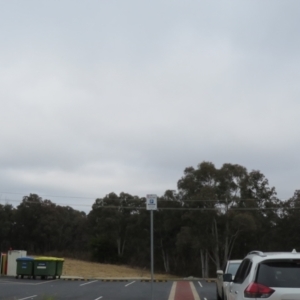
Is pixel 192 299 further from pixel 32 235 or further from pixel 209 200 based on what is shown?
pixel 32 235

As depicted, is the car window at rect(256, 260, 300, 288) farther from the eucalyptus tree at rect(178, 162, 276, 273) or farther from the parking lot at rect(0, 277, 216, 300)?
the eucalyptus tree at rect(178, 162, 276, 273)

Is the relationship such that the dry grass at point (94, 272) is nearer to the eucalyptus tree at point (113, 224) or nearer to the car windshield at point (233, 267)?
the eucalyptus tree at point (113, 224)

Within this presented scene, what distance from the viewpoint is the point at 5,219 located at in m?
73.1

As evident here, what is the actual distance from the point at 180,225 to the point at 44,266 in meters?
23.0

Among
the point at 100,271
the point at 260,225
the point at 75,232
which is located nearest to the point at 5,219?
the point at 75,232

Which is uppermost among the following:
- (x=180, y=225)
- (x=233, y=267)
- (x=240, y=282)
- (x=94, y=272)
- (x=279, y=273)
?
(x=180, y=225)

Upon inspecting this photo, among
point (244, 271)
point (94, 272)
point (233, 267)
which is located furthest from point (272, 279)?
point (94, 272)

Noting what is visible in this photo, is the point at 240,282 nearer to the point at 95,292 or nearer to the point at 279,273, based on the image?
the point at 279,273

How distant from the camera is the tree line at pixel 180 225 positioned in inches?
2138

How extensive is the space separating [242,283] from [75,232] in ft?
225

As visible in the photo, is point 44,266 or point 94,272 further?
point 94,272

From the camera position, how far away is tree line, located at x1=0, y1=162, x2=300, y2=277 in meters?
54.3

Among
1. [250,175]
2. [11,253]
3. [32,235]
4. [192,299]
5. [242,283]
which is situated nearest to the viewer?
[242,283]

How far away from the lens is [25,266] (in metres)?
39.0
